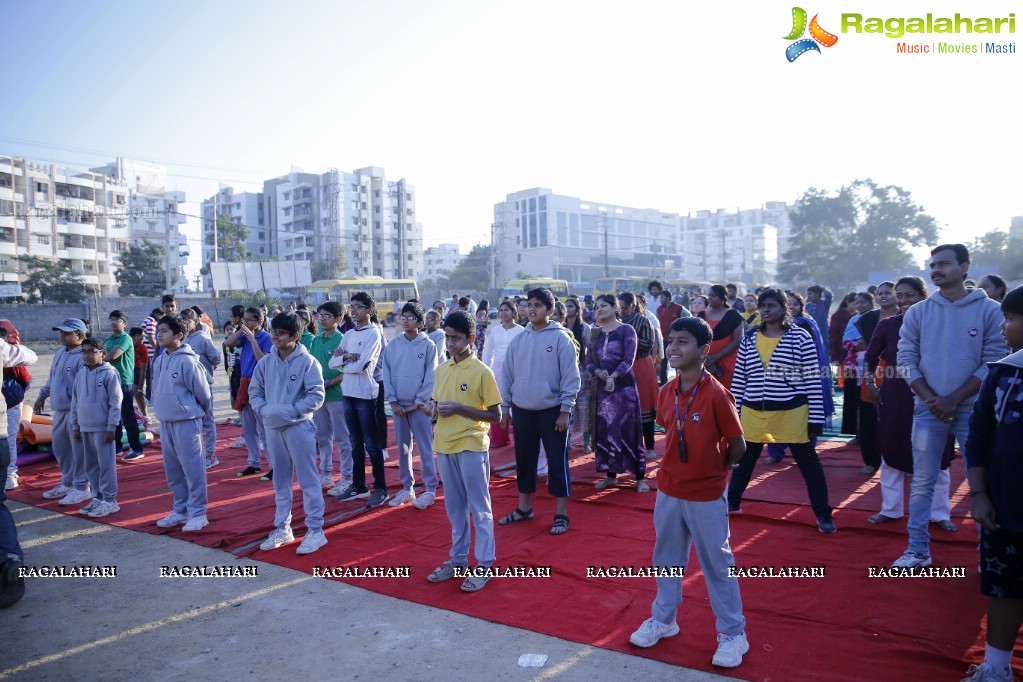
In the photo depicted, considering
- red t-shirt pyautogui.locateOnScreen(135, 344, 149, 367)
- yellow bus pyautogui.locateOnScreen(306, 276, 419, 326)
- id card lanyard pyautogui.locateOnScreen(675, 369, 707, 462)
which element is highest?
yellow bus pyautogui.locateOnScreen(306, 276, 419, 326)

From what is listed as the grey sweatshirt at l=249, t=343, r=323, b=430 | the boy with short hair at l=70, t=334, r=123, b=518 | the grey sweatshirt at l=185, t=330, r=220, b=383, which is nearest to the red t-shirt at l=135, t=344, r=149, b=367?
the grey sweatshirt at l=185, t=330, r=220, b=383

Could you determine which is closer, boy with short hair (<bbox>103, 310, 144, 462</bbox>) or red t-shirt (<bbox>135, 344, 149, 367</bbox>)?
boy with short hair (<bbox>103, 310, 144, 462</bbox>)

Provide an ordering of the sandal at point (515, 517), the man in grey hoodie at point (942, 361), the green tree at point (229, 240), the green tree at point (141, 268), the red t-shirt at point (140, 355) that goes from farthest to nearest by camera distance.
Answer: the green tree at point (229, 240)
the green tree at point (141, 268)
the red t-shirt at point (140, 355)
the sandal at point (515, 517)
the man in grey hoodie at point (942, 361)

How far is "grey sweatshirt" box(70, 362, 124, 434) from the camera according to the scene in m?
6.09

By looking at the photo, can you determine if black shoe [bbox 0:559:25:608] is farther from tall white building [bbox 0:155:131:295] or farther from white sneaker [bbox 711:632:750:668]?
tall white building [bbox 0:155:131:295]

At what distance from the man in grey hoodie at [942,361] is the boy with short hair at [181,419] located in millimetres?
5240

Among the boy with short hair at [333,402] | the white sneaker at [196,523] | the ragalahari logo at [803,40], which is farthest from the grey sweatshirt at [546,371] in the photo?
the ragalahari logo at [803,40]

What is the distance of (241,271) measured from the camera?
36.4m

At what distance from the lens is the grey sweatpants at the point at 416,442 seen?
6199mm

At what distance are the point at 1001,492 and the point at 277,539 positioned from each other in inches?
180

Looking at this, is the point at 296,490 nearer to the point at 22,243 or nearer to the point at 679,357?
the point at 679,357

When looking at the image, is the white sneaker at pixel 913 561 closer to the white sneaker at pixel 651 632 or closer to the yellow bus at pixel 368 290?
the white sneaker at pixel 651 632

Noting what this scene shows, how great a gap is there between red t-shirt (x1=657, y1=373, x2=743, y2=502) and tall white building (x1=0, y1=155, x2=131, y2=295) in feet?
167

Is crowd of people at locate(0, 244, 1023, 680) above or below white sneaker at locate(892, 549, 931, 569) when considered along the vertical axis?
above
